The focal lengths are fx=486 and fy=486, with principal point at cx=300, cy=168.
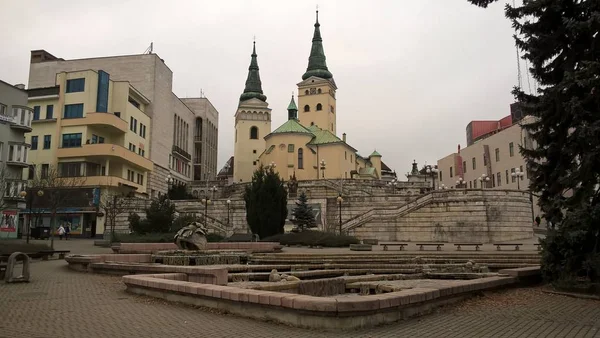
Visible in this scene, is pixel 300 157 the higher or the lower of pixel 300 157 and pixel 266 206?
the higher

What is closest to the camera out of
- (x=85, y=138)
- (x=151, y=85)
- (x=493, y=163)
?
(x=85, y=138)

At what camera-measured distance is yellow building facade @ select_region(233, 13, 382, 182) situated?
75.7 meters

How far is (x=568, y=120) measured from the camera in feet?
41.7

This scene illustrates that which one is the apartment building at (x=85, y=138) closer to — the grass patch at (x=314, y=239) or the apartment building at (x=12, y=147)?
the apartment building at (x=12, y=147)

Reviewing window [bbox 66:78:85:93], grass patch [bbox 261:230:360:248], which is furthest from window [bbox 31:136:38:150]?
grass patch [bbox 261:230:360:248]

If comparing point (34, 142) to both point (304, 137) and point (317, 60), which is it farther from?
point (317, 60)

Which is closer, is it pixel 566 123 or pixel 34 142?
pixel 566 123

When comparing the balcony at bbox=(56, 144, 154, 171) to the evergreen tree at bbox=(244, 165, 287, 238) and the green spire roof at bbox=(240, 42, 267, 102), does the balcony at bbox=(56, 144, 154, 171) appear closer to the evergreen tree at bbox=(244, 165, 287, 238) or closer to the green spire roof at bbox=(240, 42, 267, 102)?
the evergreen tree at bbox=(244, 165, 287, 238)

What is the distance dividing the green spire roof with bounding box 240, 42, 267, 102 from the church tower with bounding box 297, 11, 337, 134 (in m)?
7.83

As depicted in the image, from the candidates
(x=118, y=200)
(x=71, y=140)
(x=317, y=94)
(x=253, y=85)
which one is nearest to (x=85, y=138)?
(x=71, y=140)

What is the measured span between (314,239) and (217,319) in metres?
25.8

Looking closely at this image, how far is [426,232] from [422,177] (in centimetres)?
5245

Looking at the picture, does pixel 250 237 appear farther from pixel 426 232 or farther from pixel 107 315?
pixel 107 315

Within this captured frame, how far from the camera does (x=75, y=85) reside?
53.6m
